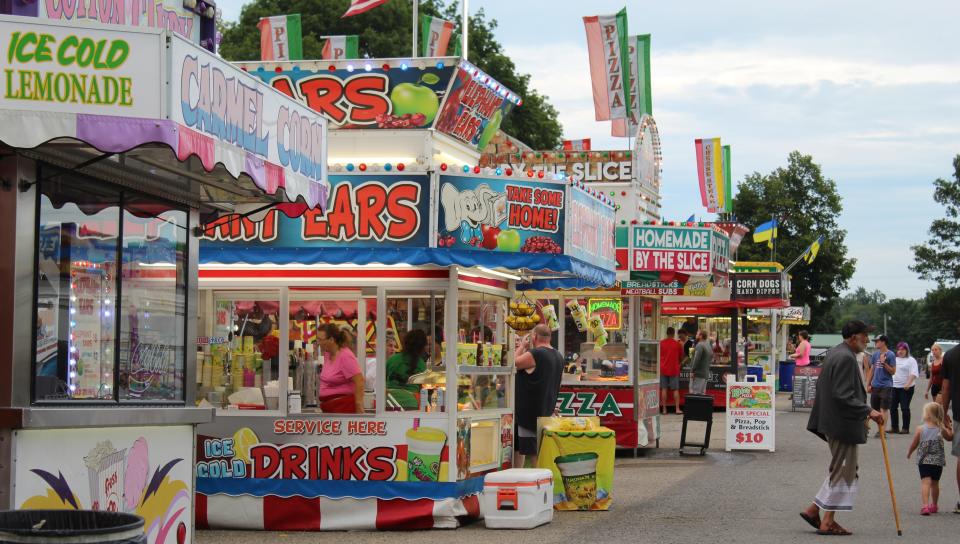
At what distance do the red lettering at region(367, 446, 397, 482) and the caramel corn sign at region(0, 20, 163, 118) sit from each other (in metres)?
6.01

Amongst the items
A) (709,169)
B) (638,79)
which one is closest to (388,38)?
(709,169)

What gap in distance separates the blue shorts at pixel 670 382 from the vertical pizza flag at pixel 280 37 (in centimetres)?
1068

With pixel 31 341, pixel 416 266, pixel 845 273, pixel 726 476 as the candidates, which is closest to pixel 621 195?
pixel 726 476

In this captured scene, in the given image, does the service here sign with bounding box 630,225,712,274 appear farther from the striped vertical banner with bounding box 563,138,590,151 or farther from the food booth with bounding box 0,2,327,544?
the food booth with bounding box 0,2,327,544

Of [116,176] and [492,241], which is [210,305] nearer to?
[492,241]

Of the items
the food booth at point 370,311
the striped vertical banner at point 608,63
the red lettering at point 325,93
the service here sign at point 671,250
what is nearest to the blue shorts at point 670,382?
the striped vertical banner at point 608,63

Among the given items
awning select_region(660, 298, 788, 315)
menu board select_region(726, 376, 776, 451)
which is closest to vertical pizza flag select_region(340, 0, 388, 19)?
menu board select_region(726, 376, 776, 451)

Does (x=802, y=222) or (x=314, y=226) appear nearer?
(x=314, y=226)

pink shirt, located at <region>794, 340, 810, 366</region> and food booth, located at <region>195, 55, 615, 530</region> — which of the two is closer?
food booth, located at <region>195, 55, 615, 530</region>

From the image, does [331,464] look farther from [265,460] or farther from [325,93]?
[325,93]

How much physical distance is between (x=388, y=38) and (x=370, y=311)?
33.9 metres

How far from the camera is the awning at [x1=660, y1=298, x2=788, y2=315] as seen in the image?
96.9 feet

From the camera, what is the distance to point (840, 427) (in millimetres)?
11633

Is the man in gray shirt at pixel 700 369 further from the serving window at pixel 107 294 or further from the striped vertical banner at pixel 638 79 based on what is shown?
the serving window at pixel 107 294
